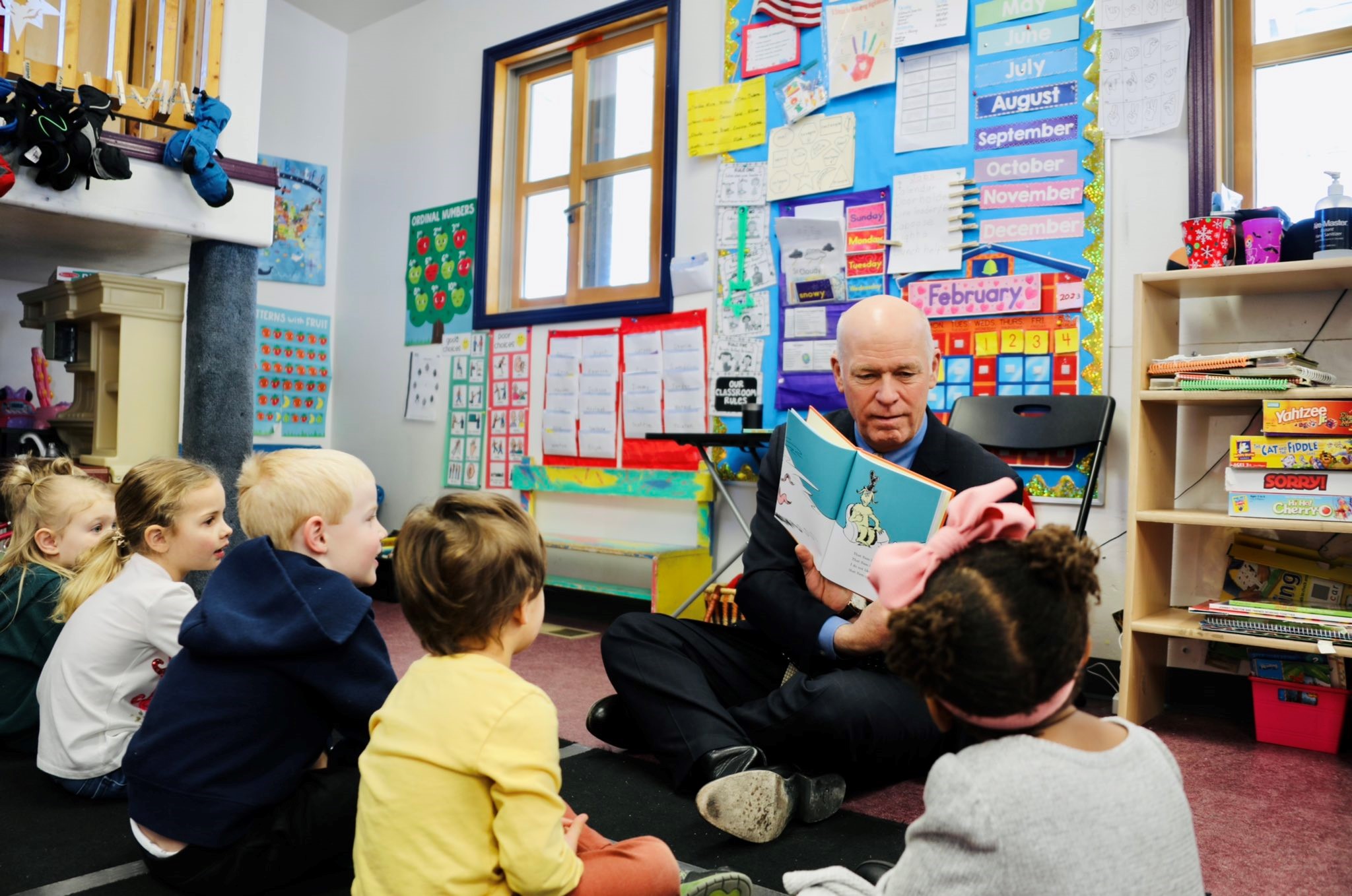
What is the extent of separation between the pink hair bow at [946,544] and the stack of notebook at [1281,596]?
164cm

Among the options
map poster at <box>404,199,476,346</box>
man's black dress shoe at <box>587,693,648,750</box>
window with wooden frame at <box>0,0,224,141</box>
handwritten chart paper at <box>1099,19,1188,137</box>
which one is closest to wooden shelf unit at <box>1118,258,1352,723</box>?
handwritten chart paper at <box>1099,19,1188,137</box>

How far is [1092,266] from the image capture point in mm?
2744

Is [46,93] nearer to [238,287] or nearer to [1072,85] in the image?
[238,287]

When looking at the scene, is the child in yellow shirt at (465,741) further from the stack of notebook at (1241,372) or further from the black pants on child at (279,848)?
the stack of notebook at (1241,372)

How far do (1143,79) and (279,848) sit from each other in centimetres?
275

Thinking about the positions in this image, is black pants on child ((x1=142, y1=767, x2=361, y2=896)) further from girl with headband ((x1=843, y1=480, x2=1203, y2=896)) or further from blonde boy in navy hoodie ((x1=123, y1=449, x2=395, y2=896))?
girl with headband ((x1=843, y1=480, x2=1203, y2=896))

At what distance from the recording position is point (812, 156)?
3.32 metres

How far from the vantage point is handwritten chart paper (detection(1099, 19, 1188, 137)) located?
2.62 metres

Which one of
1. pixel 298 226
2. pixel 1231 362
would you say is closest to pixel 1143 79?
pixel 1231 362

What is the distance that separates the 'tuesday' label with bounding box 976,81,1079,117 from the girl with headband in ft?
7.81

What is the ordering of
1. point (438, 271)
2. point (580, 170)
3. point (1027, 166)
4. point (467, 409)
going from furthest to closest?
point (438, 271), point (467, 409), point (580, 170), point (1027, 166)

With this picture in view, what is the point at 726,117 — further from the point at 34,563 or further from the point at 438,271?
the point at 34,563

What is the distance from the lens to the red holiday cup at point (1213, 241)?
7.72 ft

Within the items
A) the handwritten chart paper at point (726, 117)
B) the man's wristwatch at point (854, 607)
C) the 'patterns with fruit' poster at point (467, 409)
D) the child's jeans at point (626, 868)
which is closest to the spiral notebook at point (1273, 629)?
the man's wristwatch at point (854, 607)
